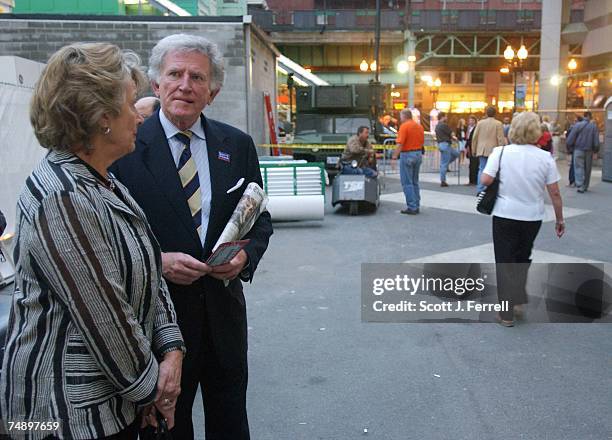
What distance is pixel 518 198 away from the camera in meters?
5.47

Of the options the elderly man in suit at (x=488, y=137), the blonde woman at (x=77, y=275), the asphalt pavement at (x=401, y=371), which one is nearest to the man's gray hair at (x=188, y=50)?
the blonde woman at (x=77, y=275)

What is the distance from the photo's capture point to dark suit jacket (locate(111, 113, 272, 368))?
2.48 m

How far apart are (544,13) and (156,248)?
27.4 metres

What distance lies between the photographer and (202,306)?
256cm

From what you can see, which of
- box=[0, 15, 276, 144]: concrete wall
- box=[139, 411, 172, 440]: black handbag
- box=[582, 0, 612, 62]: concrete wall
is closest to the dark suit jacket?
box=[139, 411, 172, 440]: black handbag

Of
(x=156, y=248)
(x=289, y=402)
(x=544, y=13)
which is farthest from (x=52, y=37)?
(x=544, y=13)

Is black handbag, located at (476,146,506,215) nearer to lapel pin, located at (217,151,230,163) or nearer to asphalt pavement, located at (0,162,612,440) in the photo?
asphalt pavement, located at (0,162,612,440)

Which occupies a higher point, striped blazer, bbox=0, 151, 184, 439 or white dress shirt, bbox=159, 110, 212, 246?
white dress shirt, bbox=159, 110, 212, 246

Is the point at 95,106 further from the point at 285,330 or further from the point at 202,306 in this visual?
the point at 285,330

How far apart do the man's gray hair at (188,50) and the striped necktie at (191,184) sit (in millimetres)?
311

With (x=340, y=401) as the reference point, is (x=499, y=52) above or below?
above

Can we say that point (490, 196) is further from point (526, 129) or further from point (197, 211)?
point (197, 211)

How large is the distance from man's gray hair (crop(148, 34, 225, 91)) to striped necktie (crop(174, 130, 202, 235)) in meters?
0.31

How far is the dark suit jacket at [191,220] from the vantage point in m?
2.48
